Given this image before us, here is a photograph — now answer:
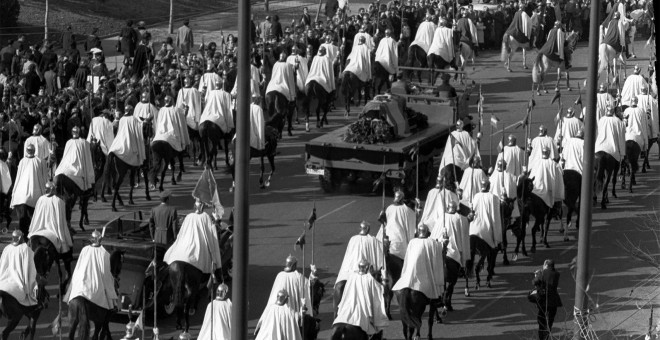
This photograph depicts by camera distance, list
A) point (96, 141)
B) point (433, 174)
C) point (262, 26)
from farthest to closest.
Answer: point (262, 26) → point (433, 174) → point (96, 141)

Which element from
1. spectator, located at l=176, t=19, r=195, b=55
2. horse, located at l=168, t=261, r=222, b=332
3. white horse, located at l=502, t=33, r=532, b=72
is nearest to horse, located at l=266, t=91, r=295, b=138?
spectator, located at l=176, t=19, r=195, b=55

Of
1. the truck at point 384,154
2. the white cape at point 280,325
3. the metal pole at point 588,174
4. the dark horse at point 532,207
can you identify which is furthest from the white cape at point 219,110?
the metal pole at point 588,174

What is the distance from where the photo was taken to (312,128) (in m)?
37.5

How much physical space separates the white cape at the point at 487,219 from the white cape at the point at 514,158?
311cm

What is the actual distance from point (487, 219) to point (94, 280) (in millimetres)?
6946

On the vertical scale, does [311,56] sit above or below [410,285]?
above

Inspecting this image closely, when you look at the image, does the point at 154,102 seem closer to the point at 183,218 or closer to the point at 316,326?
the point at 183,218

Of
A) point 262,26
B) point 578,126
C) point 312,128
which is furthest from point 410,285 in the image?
point 262,26

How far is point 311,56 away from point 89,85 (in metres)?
6.70

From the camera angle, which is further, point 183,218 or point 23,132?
point 23,132

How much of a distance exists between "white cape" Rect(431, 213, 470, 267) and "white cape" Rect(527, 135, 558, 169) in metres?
4.38

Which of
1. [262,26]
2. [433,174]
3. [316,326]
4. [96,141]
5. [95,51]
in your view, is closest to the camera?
[316,326]

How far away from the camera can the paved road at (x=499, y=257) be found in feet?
78.8

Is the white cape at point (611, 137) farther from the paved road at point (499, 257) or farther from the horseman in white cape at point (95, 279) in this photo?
the horseman in white cape at point (95, 279)
